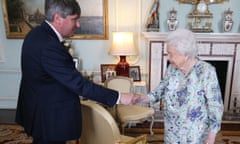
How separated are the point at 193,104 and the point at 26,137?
2.32m

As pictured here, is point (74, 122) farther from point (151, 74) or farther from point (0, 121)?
point (0, 121)

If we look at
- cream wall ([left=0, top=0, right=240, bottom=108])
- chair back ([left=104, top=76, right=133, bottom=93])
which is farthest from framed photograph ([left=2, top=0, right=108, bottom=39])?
chair back ([left=104, top=76, right=133, bottom=93])

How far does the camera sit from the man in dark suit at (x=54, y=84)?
1.40 metres

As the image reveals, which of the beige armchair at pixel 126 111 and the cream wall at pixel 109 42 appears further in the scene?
the cream wall at pixel 109 42

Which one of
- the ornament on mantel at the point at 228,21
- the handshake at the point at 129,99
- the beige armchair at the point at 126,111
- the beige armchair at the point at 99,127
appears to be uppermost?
the ornament on mantel at the point at 228,21

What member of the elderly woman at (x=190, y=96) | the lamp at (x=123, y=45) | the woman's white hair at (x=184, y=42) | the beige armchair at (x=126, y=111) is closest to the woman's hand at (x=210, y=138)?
the elderly woman at (x=190, y=96)

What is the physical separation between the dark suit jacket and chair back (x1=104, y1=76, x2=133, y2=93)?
142 centimetres

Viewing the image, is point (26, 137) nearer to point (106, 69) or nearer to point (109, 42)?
point (106, 69)

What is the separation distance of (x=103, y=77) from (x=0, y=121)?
1611mm

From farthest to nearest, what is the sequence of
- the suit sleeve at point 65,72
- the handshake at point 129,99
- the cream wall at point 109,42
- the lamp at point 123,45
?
1. the cream wall at point 109,42
2. the lamp at point 123,45
3. the handshake at point 129,99
4. the suit sleeve at point 65,72

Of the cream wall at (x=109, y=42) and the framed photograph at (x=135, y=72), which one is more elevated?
the cream wall at (x=109, y=42)

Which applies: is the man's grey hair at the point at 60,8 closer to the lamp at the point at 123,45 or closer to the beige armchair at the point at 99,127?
the beige armchair at the point at 99,127

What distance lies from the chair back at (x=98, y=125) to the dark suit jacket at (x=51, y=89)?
0.21ft

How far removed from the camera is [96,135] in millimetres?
1588
